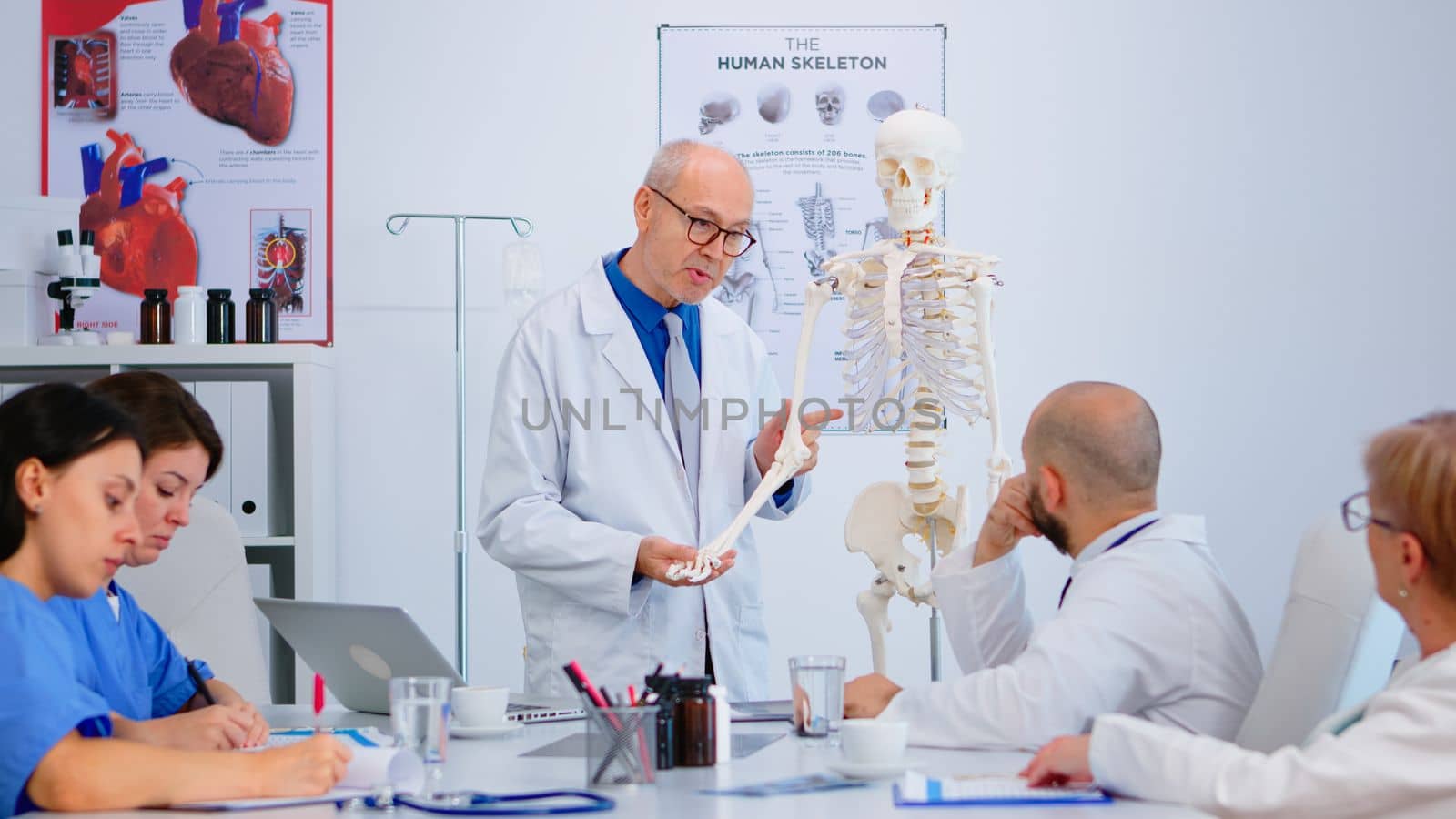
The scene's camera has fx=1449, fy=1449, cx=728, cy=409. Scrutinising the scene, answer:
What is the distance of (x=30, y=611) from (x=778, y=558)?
8.97ft

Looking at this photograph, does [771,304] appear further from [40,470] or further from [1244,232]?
[40,470]

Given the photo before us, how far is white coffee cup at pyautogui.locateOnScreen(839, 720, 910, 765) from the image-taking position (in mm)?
1546

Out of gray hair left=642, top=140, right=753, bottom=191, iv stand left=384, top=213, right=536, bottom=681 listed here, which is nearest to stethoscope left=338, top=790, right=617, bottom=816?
gray hair left=642, top=140, right=753, bottom=191

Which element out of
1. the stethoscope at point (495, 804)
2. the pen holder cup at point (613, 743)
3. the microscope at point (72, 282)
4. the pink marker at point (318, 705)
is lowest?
the pink marker at point (318, 705)

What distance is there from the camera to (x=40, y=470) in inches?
60.2

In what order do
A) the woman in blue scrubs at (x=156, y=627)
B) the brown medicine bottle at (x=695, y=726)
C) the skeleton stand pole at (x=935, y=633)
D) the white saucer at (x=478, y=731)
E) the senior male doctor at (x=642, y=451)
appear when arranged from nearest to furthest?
the brown medicine bottle at (x=695, y=726)
the woman in blue scrubs at (x=156, y=627)
the white saucer at (x=478, y=731)
the skeleton stand pole at (x=935, y=633)
the senior male doctor at (x=642, y=451)

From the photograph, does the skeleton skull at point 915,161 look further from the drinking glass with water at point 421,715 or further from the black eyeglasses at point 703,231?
the drinking glass with water at point 421,715

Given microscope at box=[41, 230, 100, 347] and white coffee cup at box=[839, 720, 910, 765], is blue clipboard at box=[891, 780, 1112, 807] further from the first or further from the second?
microscope at box=[41, 230, 100, 347]

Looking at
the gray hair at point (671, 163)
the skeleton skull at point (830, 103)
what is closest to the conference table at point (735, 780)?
the gray hair at point (671, 163)

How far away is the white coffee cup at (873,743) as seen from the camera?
1.55 meters

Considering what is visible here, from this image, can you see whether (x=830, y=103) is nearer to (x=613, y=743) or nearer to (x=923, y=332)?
(x=923, y=332)

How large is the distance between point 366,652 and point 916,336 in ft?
3.88

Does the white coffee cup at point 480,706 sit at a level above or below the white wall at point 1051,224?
below

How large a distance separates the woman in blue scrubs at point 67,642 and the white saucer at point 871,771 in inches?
20.8
